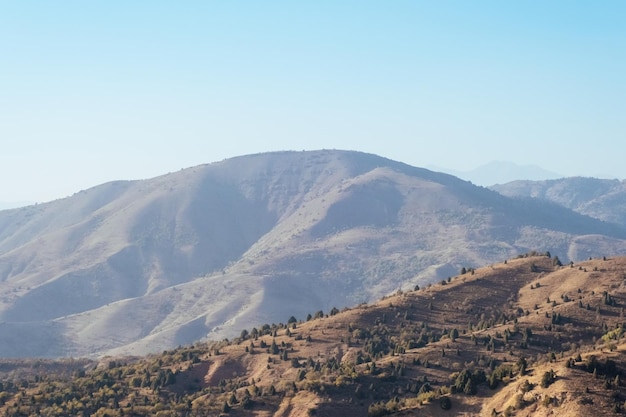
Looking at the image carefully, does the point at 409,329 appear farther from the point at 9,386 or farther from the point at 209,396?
the point at 9,386

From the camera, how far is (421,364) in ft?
253

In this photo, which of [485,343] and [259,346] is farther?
[259,346]

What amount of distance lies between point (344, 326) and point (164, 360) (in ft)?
65.4

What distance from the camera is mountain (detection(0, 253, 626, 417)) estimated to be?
57.6 m

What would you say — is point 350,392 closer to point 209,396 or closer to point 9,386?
point 209,396

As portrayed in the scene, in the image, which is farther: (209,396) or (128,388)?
(128,388)

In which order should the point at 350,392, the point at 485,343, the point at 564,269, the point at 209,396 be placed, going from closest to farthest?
the point at 350,392
the point at 209,396
the point at 485,343
the point at 564,269

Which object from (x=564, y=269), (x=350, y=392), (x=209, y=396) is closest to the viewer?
(x=350, y=392)

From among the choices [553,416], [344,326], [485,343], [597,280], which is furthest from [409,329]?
[553,416]

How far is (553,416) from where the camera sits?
51406 mm

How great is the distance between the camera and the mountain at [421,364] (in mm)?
57562

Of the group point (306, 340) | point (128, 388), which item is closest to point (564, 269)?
point (306, 340)

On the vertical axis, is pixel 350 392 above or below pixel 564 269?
below

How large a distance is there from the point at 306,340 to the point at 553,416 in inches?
1708
